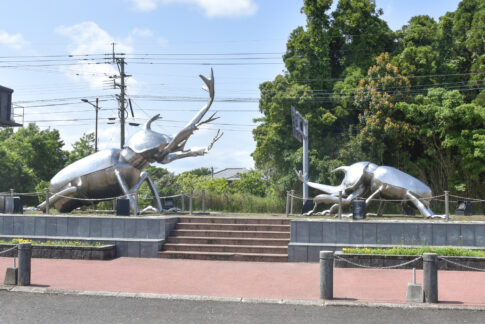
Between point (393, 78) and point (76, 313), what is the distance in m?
20.9

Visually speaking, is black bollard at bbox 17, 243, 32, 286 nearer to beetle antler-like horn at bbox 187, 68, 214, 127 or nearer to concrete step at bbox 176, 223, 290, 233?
concrete step at bbox 176, 223, 290, 233

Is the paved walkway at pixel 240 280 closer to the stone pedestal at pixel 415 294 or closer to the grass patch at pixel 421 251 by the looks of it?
the stone pedestal at pixel 415 294

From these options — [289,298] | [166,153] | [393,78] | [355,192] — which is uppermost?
[393,78]

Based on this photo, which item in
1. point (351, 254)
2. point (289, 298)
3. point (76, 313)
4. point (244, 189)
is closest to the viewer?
point (76, 313)

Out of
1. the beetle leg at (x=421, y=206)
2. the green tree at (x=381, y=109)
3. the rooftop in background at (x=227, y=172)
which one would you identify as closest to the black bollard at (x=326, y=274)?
the beetle leg at (x=421, y=206)

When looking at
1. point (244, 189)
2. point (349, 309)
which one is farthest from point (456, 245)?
point (244, 189)

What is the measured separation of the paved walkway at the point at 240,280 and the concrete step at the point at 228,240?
1177 millimetres

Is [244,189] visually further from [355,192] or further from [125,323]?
[125,323]

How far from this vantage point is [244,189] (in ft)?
117

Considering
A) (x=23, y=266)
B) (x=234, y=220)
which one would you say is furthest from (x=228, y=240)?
(x=23, y=266)

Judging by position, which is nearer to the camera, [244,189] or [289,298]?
[289,298]

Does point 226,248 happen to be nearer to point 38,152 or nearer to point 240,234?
point 240,234

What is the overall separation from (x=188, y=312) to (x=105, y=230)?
6.62 m

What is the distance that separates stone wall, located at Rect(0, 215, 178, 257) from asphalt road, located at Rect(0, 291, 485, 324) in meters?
4.88
